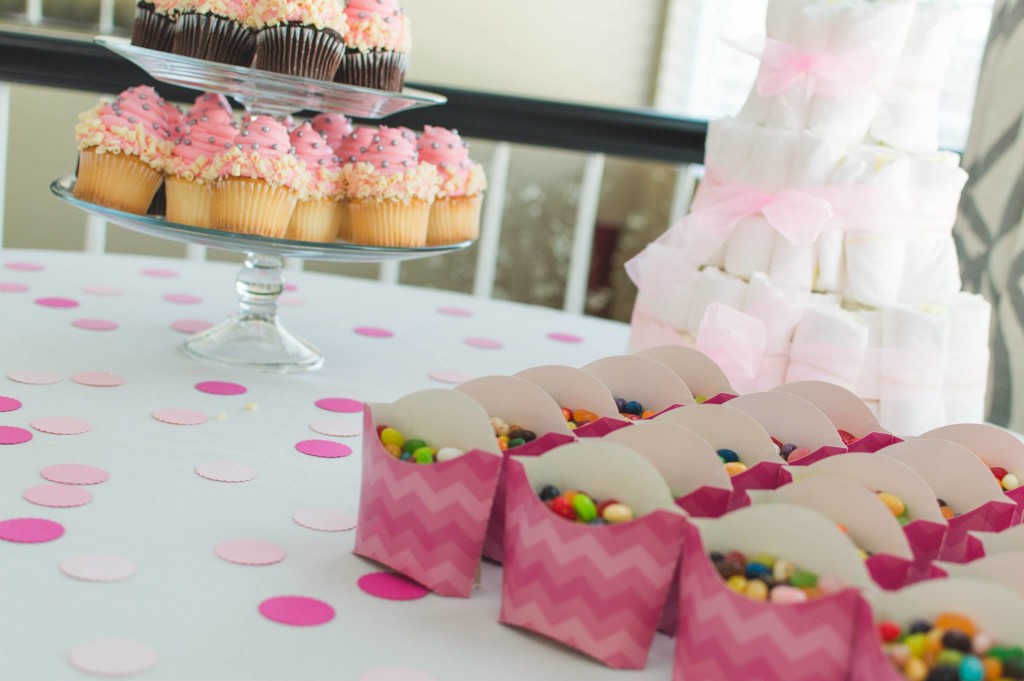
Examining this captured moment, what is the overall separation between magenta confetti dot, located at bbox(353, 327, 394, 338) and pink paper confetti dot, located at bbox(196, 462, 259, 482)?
586mm

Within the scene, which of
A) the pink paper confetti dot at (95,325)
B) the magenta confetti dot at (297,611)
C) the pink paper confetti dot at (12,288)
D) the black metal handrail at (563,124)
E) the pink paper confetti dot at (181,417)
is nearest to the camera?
the magenta confetti dot at (297,611)

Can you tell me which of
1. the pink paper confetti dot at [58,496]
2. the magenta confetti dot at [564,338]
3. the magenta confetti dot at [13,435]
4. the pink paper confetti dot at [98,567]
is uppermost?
the magenta confetti dot at [564,338]

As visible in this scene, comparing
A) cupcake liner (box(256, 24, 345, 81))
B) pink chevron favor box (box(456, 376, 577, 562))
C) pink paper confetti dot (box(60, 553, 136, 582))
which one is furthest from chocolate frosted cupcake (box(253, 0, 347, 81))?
pink paper confetti dot (box(60, 553, 136, 582))

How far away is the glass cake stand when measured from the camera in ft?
3.82

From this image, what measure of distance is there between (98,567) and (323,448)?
320 mm

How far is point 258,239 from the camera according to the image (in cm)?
115

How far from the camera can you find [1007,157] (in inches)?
77.3

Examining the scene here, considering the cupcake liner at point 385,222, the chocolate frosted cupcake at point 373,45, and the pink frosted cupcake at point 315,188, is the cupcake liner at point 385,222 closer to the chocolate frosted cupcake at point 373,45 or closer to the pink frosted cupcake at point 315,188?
the pink frosted cupcake at point 315,188

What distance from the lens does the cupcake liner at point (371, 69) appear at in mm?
1389

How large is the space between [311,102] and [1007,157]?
1.29 meters

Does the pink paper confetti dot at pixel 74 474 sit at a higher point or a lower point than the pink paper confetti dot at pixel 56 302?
lower

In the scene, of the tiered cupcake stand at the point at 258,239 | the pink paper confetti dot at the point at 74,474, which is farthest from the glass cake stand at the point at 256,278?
the pink paper confetti dot at the point at 74,474

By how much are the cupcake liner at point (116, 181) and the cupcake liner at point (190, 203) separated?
2.1 inches

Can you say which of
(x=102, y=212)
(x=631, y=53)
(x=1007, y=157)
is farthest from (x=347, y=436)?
(x=631, y=53)
